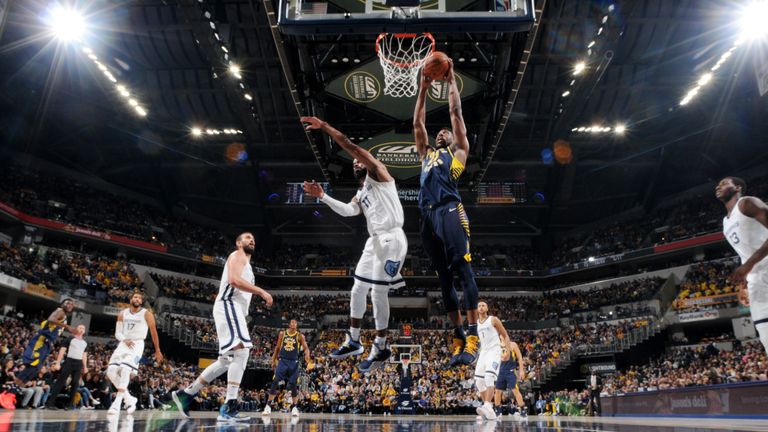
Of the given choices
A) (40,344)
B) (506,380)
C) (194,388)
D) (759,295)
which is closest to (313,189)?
(194,388)

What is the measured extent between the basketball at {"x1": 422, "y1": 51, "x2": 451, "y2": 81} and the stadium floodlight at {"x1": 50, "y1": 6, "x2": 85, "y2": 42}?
2128 cm

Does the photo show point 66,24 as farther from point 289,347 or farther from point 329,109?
point 289,347

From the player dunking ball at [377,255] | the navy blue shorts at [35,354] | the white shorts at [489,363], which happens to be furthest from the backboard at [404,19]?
the navy blue shorts at [35,354]

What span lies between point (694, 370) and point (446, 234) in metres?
19.7

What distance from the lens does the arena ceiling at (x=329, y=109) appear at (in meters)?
19.7

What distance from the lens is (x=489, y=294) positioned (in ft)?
123

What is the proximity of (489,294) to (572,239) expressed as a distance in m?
7.93

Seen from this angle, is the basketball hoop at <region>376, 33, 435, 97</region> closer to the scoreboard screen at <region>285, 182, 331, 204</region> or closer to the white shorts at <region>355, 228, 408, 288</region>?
the white shorts at <region>355, 228, 408, 288</region>

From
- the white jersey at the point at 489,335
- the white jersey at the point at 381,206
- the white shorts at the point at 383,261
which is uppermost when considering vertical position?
the white jersey at the point at 381,206

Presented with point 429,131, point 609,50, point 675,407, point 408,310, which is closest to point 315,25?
point 429,131

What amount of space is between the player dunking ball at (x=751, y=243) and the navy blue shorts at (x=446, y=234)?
8.10 feet

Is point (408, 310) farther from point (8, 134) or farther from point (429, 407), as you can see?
point (8, 134)

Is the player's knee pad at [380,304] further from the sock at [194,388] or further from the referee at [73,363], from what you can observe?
the referee at [73,363]

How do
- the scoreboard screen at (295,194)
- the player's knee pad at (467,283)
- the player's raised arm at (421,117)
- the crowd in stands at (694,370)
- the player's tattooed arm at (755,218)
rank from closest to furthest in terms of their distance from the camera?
the player's tattooed arm at (755,218), the player's knee pad at (467,283), the player's raised arm at (421,117), the crowd in stands at (694,370), the scoreboard screen at (295,194)
